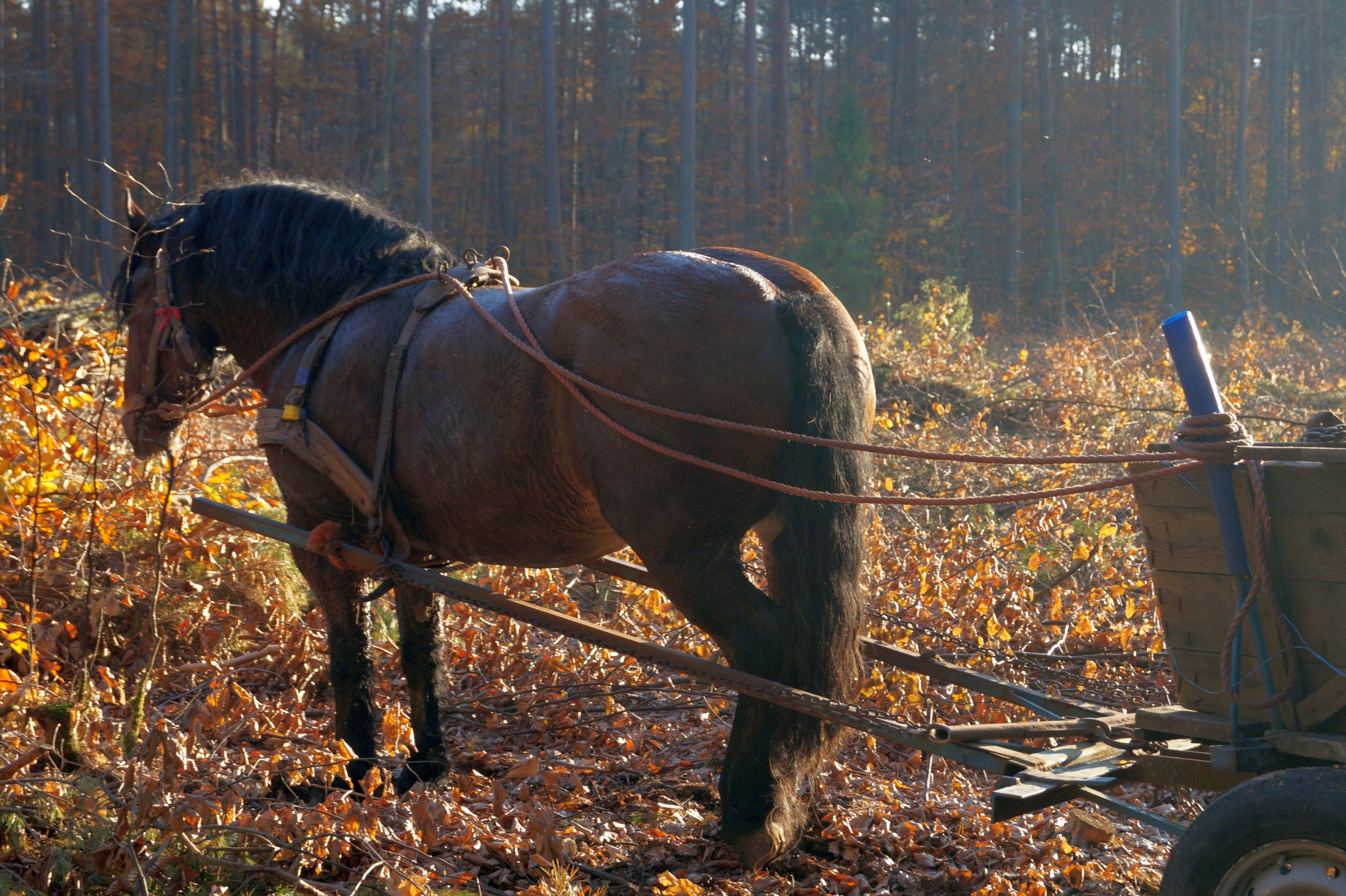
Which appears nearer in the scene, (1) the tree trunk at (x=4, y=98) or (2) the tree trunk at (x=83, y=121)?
(2) the tree trunk at (x=83, y=121)

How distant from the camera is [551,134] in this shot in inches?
874

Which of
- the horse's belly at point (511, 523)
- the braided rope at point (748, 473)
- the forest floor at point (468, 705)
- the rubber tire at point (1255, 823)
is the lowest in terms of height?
the forest floor at point (468, 705)

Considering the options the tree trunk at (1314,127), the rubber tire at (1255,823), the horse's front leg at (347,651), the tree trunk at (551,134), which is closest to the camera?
the rubber tire at (1255,823)

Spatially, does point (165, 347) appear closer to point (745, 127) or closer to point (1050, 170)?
point (745, 127)

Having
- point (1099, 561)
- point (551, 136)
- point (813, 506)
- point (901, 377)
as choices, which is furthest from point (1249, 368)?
point (551, 136)

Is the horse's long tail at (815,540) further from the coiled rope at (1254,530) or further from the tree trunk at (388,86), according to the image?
the tree trunk at (388,86)

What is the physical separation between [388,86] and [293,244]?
24749 millimetres

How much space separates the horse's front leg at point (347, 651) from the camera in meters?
3.58

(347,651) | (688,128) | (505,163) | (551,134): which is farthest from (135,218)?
(505,163)

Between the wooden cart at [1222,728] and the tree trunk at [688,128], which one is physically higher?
the tree trunk at [688,128]

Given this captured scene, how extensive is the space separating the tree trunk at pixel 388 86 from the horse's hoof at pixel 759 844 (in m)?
23.3

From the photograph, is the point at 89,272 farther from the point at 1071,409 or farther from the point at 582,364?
the point at 582,364

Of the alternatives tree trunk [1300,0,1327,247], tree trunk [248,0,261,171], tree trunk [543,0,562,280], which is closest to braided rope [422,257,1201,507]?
tree trunk [543,0,562,280]

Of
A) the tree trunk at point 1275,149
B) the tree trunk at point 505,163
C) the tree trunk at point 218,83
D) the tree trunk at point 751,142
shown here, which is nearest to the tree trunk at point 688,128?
the tree trunk at point 751,142
